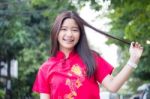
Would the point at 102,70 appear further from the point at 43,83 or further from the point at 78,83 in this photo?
the point at 43,83

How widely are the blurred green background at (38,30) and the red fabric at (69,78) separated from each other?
3.09 meters

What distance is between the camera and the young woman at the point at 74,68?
11.9ft

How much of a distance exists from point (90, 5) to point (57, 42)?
32.3 ft

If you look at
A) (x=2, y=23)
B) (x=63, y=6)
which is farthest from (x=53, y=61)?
(x=2, y=23)

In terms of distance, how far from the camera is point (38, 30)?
29.3 m

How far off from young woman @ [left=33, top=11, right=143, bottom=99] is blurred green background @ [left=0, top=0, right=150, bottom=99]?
306cm

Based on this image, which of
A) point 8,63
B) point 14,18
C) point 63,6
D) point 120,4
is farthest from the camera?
→ point 8,63

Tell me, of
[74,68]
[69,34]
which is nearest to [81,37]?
[69,34]

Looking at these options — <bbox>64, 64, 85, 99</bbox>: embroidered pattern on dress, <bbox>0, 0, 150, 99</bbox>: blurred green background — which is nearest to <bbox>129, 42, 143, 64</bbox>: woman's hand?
<bbox>64, 64, 85, 99</bbox>: embroidered pattern on dress

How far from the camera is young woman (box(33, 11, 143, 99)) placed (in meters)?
3.62

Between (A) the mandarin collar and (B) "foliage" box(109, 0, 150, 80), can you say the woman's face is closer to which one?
(A) the mandarin collar

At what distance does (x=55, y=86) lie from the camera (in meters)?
3.64

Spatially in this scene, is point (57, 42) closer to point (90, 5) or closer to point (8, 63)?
point (90, 5)

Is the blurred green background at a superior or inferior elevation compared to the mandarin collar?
inferior
